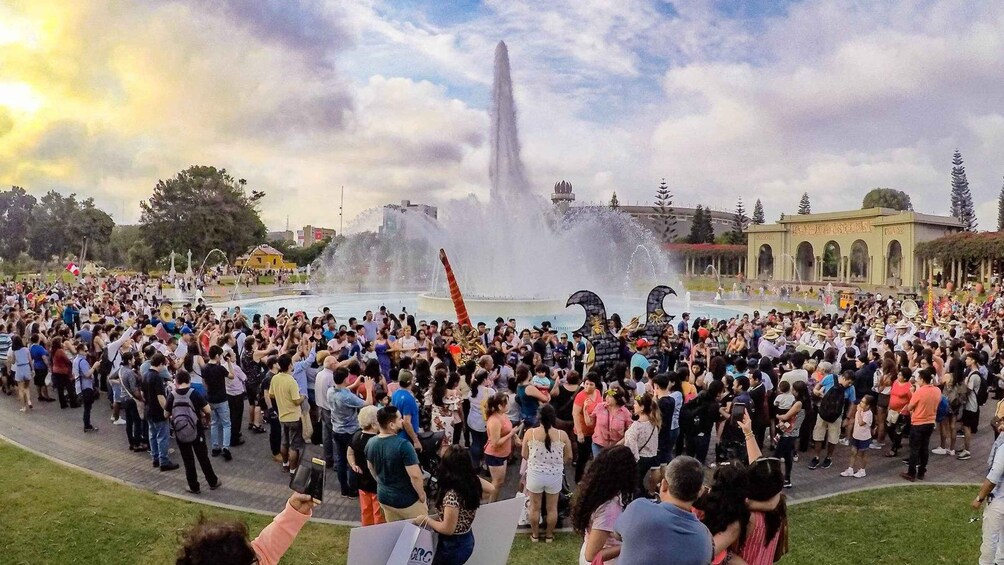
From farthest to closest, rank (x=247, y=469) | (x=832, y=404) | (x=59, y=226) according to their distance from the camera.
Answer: (x=59, y=226) < (x=832, y=404) < (x=247, y=469)

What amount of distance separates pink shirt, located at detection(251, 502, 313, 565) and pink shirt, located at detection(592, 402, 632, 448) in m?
4.44

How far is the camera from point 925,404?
8500 millimetres

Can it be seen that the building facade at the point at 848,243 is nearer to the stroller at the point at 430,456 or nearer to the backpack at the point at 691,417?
the backpack at the point at 691,417

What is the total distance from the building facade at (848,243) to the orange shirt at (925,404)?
182 ft

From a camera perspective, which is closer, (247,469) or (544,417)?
(544,417)

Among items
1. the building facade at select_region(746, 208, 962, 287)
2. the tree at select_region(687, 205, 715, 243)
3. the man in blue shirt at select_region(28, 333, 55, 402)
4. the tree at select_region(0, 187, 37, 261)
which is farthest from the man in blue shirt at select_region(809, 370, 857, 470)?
the tree at select_region(0, 187, 37, 261)

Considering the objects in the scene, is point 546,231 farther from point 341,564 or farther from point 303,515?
point 303,515

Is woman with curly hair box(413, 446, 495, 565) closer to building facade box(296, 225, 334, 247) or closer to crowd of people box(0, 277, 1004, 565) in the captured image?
crowd of people box(0, 277, 1004, 565)

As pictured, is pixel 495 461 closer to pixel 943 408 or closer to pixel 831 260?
pixel 943 408

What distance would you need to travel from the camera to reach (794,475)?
9.05m

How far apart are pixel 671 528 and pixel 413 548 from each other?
1.74 meters

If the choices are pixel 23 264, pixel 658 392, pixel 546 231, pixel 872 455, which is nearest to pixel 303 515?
pixel 658 392

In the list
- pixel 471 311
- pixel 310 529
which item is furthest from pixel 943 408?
pixel 471 311

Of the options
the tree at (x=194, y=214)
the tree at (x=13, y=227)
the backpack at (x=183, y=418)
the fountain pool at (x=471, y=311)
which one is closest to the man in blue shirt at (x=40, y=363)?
the backpack at (x=183, y=418)
